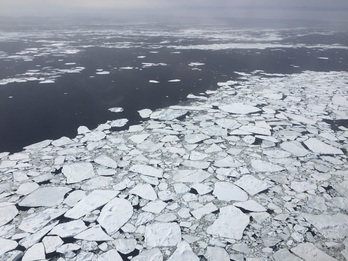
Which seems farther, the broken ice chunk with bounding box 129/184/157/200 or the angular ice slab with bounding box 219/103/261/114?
the angular ice slab with bounding box 219/103/261/114

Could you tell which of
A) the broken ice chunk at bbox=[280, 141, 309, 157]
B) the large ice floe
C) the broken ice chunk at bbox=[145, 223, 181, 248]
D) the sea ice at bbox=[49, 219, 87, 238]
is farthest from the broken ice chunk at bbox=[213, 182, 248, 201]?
the sea ice at bbox=[49, 219, 87, 238]

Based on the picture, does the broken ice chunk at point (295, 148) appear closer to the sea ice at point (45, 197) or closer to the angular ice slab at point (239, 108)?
the angular ice slab at point (239, 108)

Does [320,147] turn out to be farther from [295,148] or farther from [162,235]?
[162,235]

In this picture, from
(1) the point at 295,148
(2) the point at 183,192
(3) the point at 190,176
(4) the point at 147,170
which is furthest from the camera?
(1) the point at 295,148

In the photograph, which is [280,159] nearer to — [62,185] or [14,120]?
[62,185]

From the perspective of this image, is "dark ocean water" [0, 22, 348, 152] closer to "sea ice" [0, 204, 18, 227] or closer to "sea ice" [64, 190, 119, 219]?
"sea ice" [0, 204, 18, 227]

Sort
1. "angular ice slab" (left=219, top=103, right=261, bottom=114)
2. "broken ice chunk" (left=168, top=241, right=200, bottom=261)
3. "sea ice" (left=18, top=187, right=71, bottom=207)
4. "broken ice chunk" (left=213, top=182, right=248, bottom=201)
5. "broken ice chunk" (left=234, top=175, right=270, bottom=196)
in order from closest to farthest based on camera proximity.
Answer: "broken ice chunk" (left=168, top=241, right=200, bottom=261) → "sea ice" (left=18, top=187, right=71, bottom=207) → "broken ice chunk" (left=213, top=182, right=248, bottom=201) → "broken ice chunk" (left=234, top=175, right=270, bottom=196) → "angular ice slab" (left=219, top=103, right=261, bottom=114)

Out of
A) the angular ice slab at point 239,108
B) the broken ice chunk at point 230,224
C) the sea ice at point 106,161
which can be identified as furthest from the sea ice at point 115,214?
the angular ice slab at point 239,108

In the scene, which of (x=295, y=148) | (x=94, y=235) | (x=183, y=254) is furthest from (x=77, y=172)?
(x=295, y=148)
